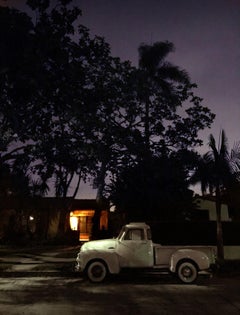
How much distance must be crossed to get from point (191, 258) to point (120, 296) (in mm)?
3808

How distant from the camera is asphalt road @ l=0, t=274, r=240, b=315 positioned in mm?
8898

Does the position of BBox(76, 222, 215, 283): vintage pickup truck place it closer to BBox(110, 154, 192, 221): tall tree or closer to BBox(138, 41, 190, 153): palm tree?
BBox(110, 154, 192, 221): tall tree

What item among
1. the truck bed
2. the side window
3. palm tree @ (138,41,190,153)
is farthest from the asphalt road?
palm tree @ (138,41,190,153)

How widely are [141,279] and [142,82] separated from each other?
791 centimetres

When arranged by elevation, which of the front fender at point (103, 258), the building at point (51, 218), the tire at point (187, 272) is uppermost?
the building at point (51, 218)

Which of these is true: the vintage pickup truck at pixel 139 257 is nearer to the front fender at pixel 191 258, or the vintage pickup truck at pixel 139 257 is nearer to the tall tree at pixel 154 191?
the front fender at pixel 191 258

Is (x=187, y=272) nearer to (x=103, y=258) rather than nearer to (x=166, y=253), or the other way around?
(x=166, y=253)

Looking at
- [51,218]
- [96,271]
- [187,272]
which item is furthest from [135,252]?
[51,218]

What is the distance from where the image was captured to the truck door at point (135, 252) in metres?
13.9

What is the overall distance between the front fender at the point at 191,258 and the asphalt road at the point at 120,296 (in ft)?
1.88

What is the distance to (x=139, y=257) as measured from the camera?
1394 centimetres

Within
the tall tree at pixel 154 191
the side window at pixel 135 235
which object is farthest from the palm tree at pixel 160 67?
the side window at pixel 135 235

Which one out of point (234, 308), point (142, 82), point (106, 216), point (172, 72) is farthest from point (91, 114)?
point (106, 216)

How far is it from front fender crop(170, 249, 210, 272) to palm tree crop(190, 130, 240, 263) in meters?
4.33
